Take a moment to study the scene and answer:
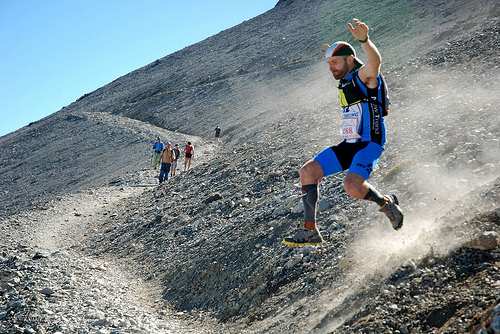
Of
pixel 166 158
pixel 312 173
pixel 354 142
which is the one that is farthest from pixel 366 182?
pixel 166 158

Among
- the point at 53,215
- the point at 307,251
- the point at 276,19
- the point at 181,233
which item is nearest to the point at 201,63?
the point at 276,19

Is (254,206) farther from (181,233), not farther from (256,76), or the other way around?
(256,76)

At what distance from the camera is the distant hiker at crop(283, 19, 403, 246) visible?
5.30 m

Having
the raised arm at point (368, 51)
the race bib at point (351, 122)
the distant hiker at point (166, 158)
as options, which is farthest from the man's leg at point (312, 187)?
the distant hiker at point (166, 158)

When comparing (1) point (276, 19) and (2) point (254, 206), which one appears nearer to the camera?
(2) point (254, 206)

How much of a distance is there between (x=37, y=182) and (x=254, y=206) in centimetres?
2889

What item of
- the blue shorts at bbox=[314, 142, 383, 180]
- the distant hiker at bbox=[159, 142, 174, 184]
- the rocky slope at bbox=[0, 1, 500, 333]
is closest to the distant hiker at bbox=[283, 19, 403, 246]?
the blue shorts at bbox=[314, 142, 383, 180]

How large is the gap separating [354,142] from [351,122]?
0.85 feet

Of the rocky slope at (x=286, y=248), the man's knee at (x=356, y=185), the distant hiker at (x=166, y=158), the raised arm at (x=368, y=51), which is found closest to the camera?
the rocky slope at (x=286, y=248)

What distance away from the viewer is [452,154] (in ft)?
28.1

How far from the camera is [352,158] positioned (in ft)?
18.4

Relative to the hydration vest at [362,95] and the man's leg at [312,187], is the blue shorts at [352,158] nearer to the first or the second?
the man's leg at [312,187]

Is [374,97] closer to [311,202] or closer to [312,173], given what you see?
[312,173]

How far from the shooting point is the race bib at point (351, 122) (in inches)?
215
